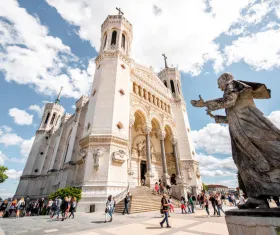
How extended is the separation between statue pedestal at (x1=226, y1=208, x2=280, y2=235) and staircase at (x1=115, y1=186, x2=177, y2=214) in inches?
368

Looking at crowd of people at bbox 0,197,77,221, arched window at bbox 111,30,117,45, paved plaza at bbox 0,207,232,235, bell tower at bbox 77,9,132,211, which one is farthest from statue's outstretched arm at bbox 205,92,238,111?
arched window at bbox 111,30,117,45

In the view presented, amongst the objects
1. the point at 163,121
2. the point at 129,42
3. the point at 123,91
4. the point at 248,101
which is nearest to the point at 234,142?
the point at 248,101

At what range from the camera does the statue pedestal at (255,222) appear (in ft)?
5.55

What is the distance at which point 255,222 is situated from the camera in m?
1.80

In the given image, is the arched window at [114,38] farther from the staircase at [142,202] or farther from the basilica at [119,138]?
the staircase at [142,202]

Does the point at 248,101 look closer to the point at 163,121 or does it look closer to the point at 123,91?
the point at 123,91

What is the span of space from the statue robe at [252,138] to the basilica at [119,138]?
10.9 m

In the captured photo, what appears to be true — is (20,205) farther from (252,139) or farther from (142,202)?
(252,139)

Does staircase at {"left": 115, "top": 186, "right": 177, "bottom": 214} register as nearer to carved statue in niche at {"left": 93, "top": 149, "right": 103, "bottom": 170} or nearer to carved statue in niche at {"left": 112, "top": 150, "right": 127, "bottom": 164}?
carved statue in niche at {"left": 112, "top": 150, "right": 127, "bottom": 164}

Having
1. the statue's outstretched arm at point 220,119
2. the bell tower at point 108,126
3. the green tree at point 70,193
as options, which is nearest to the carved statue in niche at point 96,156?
the bell tower at point 108,126

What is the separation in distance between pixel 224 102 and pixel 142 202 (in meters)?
10.9

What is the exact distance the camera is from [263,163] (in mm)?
2143

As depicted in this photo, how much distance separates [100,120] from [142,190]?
7177 millimetres

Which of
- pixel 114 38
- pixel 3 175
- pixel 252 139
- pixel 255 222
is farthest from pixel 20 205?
pixel 3 175
